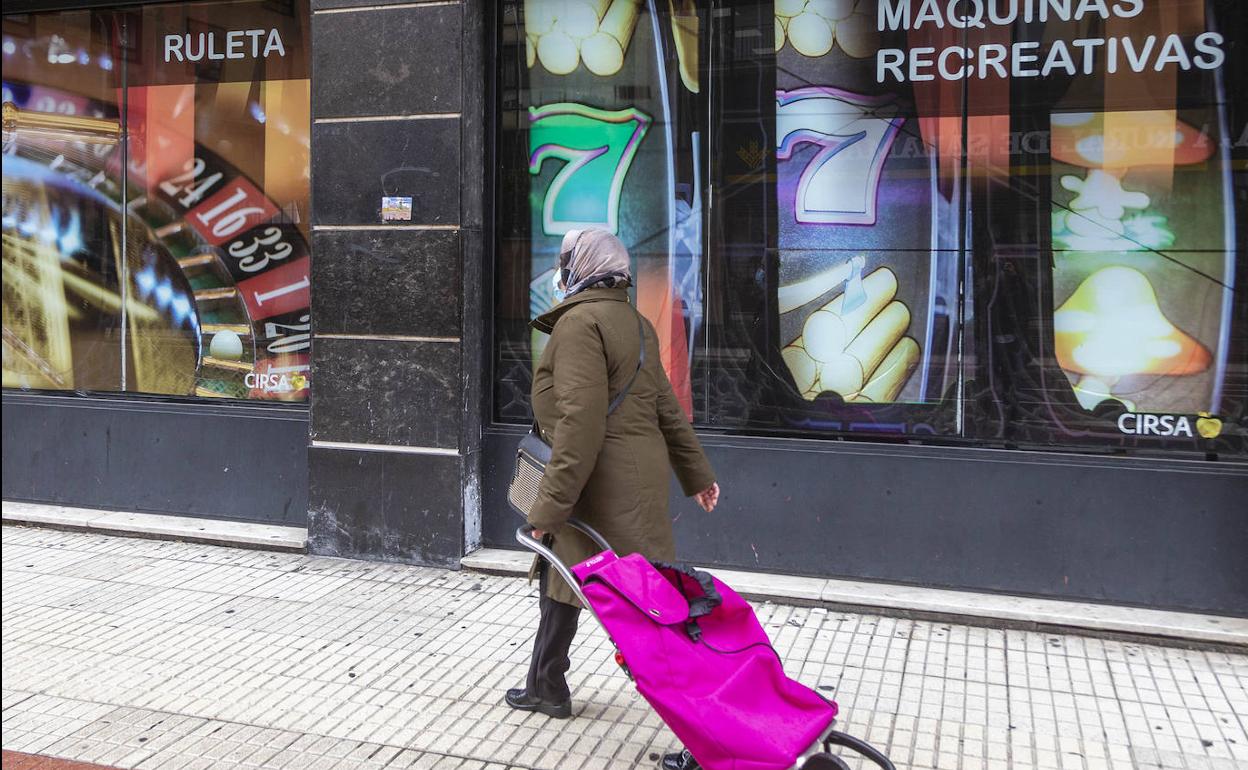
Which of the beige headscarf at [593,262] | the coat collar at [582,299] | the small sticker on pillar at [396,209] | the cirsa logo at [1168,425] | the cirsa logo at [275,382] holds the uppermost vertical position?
the small sticker on pillar at [396,209]

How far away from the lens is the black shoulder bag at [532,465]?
13.2ft

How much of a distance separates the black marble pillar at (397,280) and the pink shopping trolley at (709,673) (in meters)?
3.38

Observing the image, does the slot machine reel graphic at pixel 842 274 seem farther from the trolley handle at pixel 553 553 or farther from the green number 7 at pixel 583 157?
the trolley handle at pixel 553 553

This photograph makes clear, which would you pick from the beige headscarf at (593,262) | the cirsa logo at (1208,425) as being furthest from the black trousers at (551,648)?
the cirsa logo at (1208,425)

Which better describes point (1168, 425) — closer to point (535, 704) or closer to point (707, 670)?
point (535, 704)

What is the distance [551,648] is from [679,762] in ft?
2.35

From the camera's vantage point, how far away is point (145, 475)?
7.57 m

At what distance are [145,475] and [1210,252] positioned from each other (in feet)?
21.5

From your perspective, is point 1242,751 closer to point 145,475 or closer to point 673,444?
point 673,444

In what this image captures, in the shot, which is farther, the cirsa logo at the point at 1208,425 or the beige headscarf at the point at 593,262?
the cirsa logo at the point at 1208,425

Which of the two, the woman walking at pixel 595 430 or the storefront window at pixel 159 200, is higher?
the storefront window at pixel 159 200

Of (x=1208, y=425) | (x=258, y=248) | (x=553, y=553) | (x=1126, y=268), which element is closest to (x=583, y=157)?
(x=258, y=248)

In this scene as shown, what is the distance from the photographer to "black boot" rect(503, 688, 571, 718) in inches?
173

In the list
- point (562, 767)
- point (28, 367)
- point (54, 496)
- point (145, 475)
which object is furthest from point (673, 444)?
point (28, 367)
